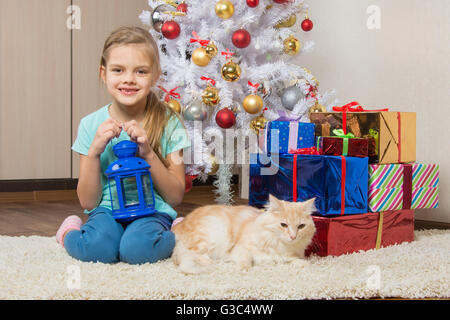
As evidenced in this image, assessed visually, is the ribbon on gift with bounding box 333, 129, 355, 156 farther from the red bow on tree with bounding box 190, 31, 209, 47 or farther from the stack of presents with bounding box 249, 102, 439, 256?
the red bow on tree with bounding box 190, 31, 209, 47

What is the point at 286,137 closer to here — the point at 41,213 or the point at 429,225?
the point at 429,225

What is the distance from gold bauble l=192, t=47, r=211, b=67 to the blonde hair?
1.99 ft

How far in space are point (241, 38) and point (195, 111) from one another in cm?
38

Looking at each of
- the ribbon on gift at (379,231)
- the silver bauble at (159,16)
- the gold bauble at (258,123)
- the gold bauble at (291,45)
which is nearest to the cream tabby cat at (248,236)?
the ribbon on gift at (379,231)

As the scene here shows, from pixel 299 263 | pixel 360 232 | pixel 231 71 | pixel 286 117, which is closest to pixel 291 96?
pixel 286 117

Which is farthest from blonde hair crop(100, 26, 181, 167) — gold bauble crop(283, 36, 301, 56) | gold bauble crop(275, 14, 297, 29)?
gold bauble crop(275, 14, 297, 29)

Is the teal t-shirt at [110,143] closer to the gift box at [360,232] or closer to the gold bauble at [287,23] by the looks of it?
the gift box at [360,232]

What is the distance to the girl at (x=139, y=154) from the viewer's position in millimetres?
1383

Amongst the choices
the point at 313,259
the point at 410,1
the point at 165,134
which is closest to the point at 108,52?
the point at 165,134

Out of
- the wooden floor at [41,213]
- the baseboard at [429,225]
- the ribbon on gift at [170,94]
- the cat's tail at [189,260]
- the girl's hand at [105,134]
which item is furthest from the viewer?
the ribbon on gift at [170,94]

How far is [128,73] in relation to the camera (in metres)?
1.47
